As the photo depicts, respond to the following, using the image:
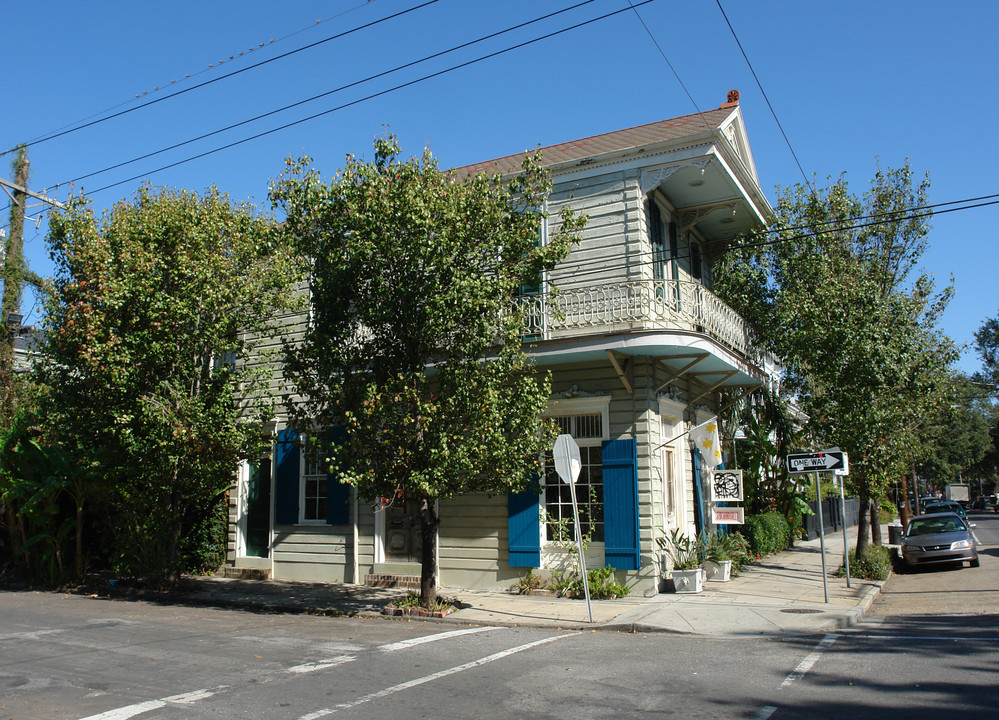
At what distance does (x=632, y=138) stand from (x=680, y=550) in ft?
26.6

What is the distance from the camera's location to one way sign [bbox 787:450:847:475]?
12.5m

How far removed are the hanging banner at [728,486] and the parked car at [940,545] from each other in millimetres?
7212

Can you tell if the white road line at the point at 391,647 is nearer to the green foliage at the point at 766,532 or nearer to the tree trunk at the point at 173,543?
the tree trunk at the point at 173,543

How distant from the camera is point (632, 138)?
15.4 m

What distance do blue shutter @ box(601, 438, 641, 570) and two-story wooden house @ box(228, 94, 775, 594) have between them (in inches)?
0.7

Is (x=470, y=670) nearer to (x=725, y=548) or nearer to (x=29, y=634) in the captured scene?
(x=29, y=634)

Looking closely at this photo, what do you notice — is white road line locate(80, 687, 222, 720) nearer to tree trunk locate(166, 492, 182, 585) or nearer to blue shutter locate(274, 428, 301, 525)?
tree trunk locate(166, 492, 182, 585)

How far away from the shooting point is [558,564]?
44.0 ft

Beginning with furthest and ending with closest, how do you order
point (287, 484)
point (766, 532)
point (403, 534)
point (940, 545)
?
1. point (766, 532)
2. point (940, 545)
3. point (287, 484)
4. point (403, 534)

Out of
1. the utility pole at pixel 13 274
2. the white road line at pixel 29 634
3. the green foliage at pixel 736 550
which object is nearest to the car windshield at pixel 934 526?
the green foliage at pixel 736 550

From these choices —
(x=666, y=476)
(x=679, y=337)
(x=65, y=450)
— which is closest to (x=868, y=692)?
(x=679, y=337)

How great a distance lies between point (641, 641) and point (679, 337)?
5.23 metres

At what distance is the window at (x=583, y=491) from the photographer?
13484 millimetres

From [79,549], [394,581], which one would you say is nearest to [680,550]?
[394,581]
